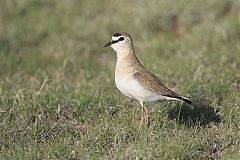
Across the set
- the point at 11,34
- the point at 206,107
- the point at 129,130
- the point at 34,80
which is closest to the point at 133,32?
the point at 11,34

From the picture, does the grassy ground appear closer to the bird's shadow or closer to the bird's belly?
the bird's shadow

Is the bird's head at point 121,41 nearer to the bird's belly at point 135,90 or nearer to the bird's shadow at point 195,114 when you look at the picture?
the bird's belly at point 135,90

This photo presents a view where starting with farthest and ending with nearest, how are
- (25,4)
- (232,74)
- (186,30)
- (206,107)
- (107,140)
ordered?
1. (25,4)
2. (186,30)
3. (232,74)
4. (206,107)
5. (107,140)

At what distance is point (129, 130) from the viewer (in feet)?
19.1

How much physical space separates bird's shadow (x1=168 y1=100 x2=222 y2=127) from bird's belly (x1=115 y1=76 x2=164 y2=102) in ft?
1.27

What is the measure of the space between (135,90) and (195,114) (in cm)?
101

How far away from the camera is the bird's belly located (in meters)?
5.90

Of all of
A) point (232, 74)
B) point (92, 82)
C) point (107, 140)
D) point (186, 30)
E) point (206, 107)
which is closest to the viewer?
point (107, 140)

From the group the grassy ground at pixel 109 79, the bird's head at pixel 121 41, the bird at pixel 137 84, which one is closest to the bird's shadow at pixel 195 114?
the grassy ground at pixel 109 79

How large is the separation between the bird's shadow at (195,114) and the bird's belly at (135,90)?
389 millimetres

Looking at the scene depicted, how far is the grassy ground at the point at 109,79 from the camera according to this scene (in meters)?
5.55

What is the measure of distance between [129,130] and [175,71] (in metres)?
2.20

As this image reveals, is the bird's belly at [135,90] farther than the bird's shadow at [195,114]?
No

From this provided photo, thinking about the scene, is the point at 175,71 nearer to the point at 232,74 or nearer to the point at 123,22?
the point at 232,74
